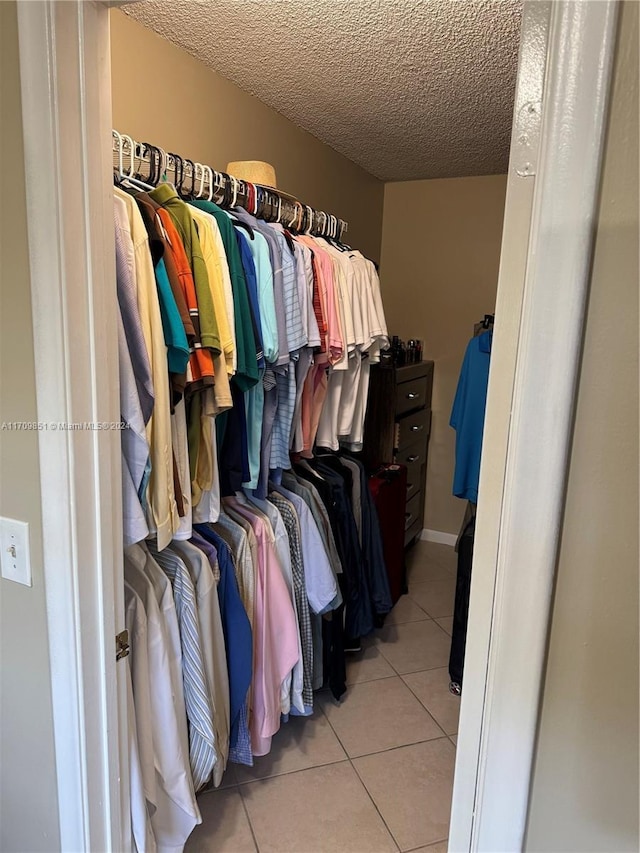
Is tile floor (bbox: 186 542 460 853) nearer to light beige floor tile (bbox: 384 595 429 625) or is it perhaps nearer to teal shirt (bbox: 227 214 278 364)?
light beige floor tile (bbox: 384 595 429 625)

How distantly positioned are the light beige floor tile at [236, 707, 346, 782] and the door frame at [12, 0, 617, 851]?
3.10 feet

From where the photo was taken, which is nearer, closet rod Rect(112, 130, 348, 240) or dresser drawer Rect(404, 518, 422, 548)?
closet rod Rect(112, 130, 348, 240)

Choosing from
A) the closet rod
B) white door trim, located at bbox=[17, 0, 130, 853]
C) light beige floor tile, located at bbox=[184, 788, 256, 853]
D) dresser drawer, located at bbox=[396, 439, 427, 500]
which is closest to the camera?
white door trim, located at bbox=[17, 0, 130, 853]

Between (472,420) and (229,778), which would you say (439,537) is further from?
(229,778)

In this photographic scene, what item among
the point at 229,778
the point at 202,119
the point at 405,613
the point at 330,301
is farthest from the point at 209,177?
the point at 405,613

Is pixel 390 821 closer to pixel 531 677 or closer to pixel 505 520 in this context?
pixel 531 677

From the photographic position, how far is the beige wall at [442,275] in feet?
11.8

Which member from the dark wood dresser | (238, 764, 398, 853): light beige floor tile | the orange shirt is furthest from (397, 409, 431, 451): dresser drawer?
the orange shirt

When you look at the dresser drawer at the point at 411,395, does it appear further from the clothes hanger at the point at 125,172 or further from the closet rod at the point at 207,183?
the clothes hanger at the point at 125,172

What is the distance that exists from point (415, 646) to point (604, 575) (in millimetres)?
2333

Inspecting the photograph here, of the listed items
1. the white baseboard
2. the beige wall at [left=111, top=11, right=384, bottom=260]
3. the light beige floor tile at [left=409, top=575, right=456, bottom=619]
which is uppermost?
the beige wall at [left=111, top=11, right=384, bottom=260]

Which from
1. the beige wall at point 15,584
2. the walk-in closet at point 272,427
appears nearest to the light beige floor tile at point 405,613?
the walk-in closet at point 272,427

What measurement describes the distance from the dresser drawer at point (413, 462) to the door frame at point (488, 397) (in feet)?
8.29

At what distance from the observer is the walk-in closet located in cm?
132
